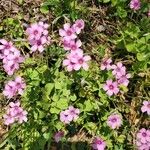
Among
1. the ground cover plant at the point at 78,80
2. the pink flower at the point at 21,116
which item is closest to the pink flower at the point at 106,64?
the ground cover plant at the point at 78,80

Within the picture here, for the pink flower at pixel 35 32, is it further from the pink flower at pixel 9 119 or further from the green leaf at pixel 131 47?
the green leaf at pixel 131 47

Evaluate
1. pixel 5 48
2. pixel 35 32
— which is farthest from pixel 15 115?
pixel 35 32

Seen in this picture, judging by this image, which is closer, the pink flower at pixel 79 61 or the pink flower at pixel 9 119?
the pink flower at pixel 79 61

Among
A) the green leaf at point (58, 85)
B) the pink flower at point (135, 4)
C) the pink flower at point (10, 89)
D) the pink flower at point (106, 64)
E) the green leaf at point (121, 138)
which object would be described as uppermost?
the pink flower at point (135, 4)

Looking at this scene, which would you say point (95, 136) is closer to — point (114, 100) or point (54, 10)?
point (114, 100)

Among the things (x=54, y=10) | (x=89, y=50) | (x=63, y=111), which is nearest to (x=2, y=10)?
(x=54, y=10)

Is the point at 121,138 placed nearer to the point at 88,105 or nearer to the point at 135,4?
the point at 88,105

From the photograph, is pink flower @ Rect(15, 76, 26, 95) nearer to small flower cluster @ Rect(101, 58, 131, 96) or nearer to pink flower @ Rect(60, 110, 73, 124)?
pink flower @ Rect(60, 110, 73, 124)

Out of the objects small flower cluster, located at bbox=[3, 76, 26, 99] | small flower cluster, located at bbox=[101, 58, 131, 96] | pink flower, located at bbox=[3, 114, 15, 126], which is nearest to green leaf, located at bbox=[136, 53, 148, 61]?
small flower cluster, located at bbox=[101, 58, 131, 96]
